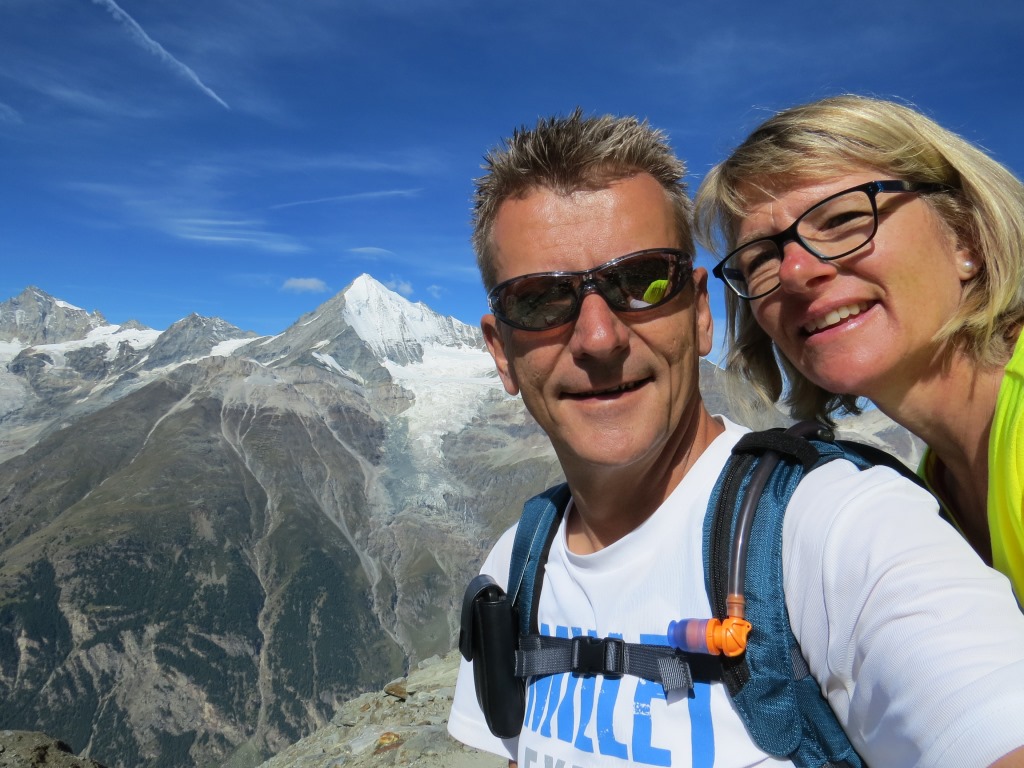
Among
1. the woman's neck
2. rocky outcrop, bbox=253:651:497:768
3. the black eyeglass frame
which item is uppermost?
the black eyeglass frame

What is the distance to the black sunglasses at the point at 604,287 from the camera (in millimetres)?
3562

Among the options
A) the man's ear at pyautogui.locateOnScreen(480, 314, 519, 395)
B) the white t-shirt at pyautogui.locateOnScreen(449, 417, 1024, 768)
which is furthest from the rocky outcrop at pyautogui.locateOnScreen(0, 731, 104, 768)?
the man's ear at pyautogui.locateOnScreen(480, 314, 519, 395)

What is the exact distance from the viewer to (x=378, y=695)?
60.7ft

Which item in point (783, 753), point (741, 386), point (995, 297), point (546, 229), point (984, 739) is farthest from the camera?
point (741, 386)

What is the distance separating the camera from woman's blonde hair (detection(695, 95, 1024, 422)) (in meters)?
3.46

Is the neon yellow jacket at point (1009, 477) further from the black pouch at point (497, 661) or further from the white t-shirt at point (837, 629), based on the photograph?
the black pouch at point (497, 661)

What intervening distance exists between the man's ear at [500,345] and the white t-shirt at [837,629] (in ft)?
3.59

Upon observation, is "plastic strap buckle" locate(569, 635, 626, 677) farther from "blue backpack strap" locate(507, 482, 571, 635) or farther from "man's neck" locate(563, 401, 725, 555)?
"man's neck" locate(563, 401, 725, 555)

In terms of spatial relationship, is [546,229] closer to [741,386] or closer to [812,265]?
[812,265]

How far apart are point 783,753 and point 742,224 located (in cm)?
258

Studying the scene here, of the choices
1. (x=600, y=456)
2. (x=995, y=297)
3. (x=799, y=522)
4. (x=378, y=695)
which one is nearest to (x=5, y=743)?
(x=378, y=695)

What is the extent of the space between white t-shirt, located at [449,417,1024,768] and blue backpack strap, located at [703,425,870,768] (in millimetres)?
55

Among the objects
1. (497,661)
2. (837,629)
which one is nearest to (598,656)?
(497,661)

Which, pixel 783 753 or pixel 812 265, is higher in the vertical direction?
pixel 812 265
